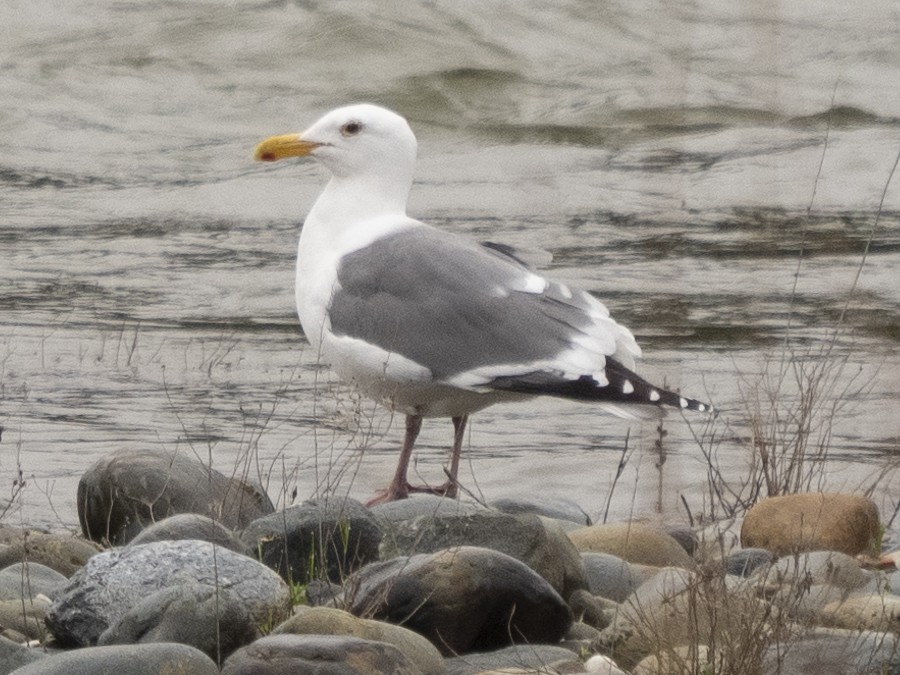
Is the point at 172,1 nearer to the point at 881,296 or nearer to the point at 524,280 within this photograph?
the point at 881,296

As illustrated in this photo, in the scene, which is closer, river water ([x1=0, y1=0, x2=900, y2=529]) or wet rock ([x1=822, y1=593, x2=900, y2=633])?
wet rock ([x1=822, y1=593, x2=900, y2=633])

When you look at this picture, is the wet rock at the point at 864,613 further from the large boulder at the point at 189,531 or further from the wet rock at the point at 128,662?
the large boulder at the point at 189,531

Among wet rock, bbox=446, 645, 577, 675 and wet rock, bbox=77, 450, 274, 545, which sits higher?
wet rock, bbox=446, 645, 577, 675

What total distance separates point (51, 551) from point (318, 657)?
4.70ft

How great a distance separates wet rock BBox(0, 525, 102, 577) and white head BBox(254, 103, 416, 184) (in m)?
2.32

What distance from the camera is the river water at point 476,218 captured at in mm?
5930

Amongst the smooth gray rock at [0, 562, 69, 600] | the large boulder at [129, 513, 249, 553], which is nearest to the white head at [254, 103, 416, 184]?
the large boulder at [129, 513, 249, 553]

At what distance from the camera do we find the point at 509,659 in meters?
3.84

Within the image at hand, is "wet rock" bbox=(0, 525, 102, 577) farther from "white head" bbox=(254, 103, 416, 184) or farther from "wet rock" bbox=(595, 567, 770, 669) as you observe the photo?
"white head" bbox=(254, 103, 416, 184)

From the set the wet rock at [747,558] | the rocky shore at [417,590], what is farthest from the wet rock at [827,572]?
the wet rock at [747,558]

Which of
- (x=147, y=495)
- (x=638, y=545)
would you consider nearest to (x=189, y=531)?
(x=147, y=495)

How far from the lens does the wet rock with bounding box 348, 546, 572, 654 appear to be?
396 centimetres

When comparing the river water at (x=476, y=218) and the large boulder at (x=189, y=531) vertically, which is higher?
the large boulder at (x=189, y=531)

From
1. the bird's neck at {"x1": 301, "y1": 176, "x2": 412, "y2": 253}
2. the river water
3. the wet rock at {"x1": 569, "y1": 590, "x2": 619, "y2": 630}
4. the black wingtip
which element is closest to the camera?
the wet rock at {"x1": 569, "y1": 590, "x2": 619, "y2": 630}
